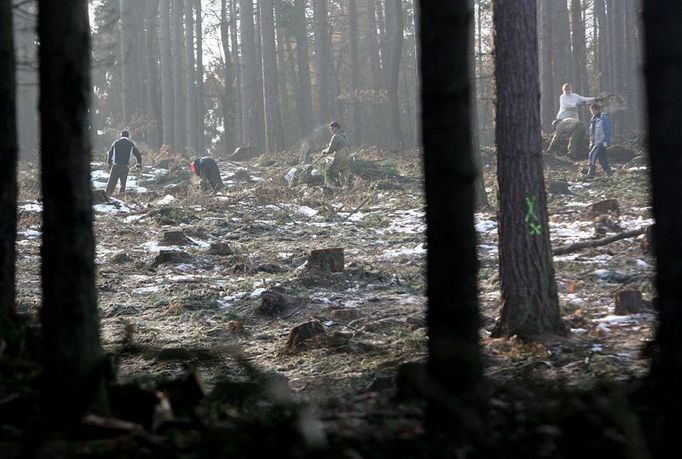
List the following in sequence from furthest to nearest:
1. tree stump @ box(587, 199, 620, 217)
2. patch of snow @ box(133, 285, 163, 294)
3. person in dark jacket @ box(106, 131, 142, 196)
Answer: person in dark jacket @ box(106, 131, 142, 196)
tree stump @ box(587, 199, 620, 217)
patch of snow @ box(133, 285, 163, 294)

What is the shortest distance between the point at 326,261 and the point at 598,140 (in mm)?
11241

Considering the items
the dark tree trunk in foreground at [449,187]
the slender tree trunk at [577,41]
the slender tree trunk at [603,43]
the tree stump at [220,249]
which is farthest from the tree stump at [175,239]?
the slender tree trunk at [603,43]

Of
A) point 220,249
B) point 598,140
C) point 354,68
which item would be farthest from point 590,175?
point 354,68

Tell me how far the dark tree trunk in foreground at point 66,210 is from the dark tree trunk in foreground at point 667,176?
232 centimetres

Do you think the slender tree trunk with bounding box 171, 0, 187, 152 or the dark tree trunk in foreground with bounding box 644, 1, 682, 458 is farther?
the slender tree trunk with bounding box 171, 0, 187, 152

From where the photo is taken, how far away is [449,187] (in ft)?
10.6

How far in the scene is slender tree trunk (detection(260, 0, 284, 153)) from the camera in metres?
31.7

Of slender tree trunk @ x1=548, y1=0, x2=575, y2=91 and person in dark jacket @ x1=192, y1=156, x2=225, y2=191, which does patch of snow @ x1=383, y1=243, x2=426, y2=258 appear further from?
slender tree trunk @ x1=548, y1=0, x2=575, y2=91

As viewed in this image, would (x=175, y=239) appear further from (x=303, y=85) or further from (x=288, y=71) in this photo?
(x=288, y=71)

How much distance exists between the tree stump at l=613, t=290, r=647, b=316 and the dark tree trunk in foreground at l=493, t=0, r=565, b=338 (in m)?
1.02

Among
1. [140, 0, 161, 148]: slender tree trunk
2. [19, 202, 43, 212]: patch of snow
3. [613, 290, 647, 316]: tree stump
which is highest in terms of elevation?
[140, 0, 161, 148]: slender tree trunk

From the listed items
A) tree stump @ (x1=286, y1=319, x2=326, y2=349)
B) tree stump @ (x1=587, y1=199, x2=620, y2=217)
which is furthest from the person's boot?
tree stump @ (x1=286, y1=319, x2=326, y2=349)

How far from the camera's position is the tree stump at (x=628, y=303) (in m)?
8.74

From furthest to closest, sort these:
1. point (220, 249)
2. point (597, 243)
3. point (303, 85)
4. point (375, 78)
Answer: point (375, 78) → point (303, 85) → point (220, 249) → point (597, 243)
